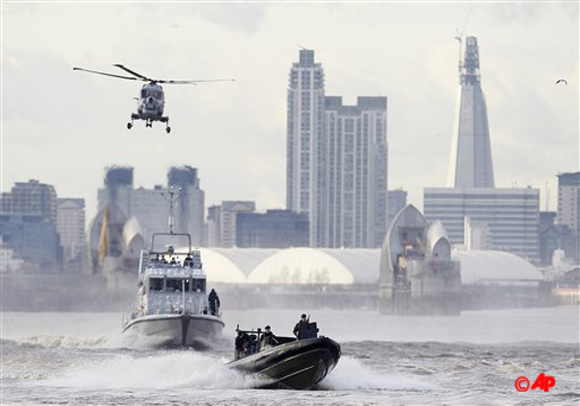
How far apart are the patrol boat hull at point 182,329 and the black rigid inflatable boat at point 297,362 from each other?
2874 centimetres

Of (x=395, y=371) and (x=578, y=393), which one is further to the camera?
(x=395, y=371)

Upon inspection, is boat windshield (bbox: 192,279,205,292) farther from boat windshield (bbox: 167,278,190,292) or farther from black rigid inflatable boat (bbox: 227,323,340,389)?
black rigid inflatable boat (bbox: 227,323,340,389)

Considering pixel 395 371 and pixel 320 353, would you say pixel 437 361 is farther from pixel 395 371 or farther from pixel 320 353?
pixel 320 353

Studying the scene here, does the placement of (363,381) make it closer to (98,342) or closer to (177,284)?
(177,284)

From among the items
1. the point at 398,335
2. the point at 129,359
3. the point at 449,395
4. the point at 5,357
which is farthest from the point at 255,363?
the point at 398,335

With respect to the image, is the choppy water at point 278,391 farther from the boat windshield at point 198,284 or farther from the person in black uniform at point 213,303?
the boat windshield at point 198,284

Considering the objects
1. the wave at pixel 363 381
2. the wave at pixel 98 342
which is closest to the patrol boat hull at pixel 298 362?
the wave at pixel 363 381

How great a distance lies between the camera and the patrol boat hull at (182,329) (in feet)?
325

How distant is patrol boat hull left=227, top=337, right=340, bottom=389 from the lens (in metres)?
68.8

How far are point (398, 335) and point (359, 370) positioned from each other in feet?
238

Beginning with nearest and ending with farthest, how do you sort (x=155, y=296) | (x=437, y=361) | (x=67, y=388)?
(x=67, y=388)
(x=437, y=361)
(x=155, y=296)

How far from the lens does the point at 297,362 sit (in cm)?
6925

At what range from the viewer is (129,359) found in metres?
88.8

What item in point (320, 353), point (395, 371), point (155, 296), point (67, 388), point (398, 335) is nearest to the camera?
point (320, 353)
